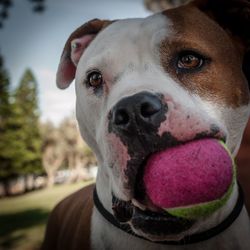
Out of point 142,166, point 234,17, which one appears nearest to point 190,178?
point 142,166

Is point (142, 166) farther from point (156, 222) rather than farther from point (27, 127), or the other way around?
point (27, 127)

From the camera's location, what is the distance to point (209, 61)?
5.17ft

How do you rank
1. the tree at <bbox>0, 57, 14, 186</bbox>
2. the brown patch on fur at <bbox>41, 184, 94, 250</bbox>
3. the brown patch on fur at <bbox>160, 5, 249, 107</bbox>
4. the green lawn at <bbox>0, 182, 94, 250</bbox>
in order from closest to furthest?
the brown patch on fur at <bbox>160, 5, 249, 107</bbox> < the brown patch on fur at <bbox>41, 184, 94, 250</bbox> < the green lawn at <bbox>0, 182, 94, 250</bbox> < the tree at <bbox>0, 57, 14, 186</bbox>

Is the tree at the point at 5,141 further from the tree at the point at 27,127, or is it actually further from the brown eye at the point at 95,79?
the brown eye at the point at 95,79

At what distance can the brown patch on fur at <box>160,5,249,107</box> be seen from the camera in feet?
5.07

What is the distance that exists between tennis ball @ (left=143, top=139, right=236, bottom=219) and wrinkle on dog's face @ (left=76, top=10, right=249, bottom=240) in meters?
0.05

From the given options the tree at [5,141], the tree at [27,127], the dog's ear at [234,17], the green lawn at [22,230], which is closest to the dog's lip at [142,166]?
the dog's ear at [234,17]

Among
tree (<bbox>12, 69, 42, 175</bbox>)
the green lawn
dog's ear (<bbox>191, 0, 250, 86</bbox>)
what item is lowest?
tree (<bbox>12, 69, 42, 175</bbox>)

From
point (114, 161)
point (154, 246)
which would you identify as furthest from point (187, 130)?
point (154, 246)

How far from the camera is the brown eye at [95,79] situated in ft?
5.60

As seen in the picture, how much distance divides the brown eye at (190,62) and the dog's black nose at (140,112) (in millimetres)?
283

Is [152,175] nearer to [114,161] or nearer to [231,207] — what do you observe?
[114,161]

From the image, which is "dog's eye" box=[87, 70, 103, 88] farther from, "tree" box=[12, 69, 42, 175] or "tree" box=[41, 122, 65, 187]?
"tree" box=[41, 122, 65, 187]

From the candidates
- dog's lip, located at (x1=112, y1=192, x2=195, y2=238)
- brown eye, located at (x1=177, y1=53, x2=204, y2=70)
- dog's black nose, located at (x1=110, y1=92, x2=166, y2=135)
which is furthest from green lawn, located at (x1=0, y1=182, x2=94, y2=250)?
dog's black nose, located at (x1=110, y1=92, x2=166, y2=135)
